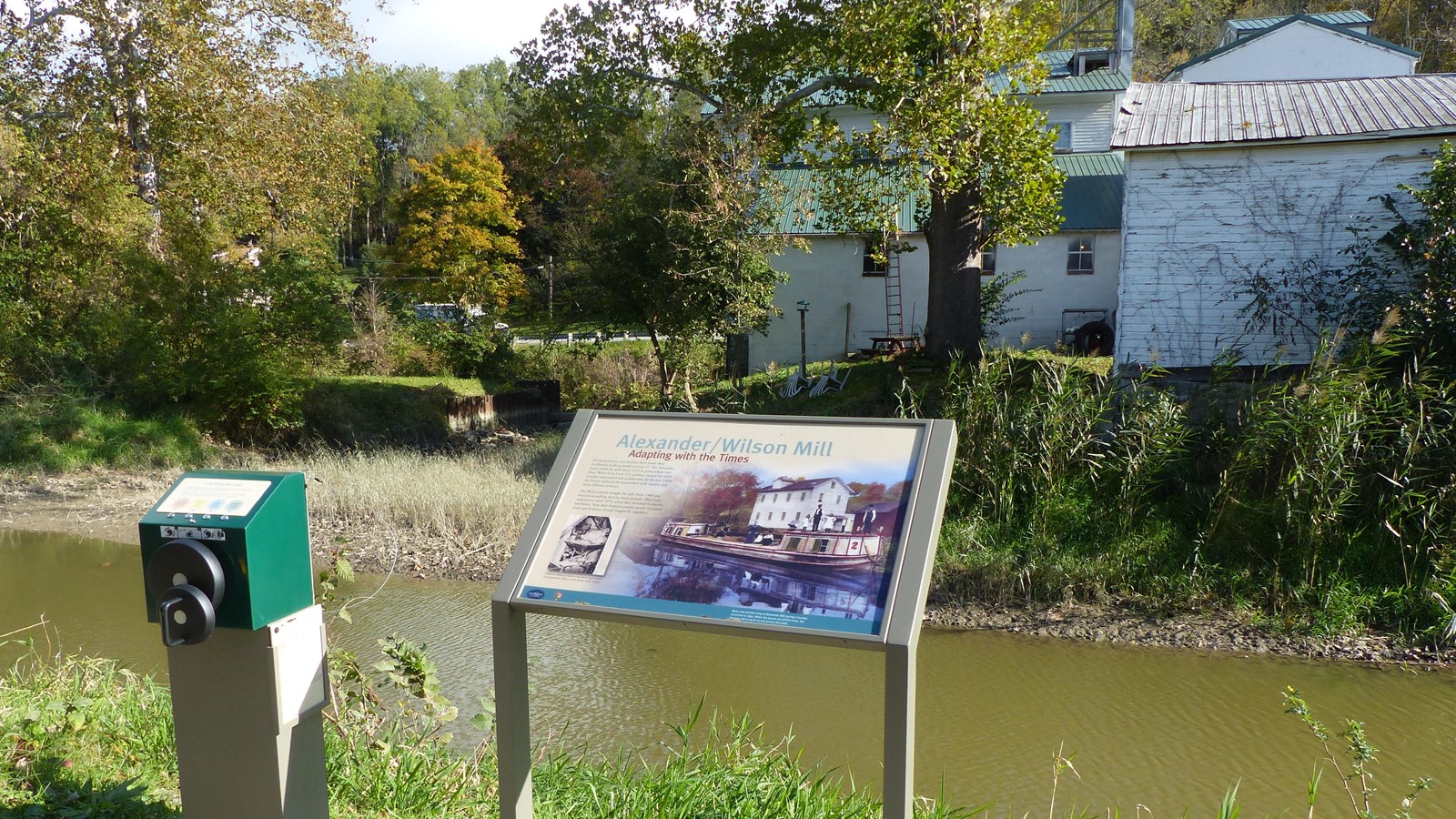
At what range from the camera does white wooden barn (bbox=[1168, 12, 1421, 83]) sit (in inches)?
1029

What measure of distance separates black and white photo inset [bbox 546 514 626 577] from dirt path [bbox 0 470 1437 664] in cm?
494

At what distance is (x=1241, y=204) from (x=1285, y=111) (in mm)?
1958

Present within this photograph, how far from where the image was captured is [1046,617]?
9.21 meters

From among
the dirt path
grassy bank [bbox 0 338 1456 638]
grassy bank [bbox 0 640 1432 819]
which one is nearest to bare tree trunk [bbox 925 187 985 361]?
grassy bank [bbox 0 338 1456 638]

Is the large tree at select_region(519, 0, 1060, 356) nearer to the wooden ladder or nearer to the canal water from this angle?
the canal water

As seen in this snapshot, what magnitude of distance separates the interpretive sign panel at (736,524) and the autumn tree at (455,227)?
32500 mm

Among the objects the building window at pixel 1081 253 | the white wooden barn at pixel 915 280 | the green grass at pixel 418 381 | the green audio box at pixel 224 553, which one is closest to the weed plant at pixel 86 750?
the green audio box at pixel 224 553

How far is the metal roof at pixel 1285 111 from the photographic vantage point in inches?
459

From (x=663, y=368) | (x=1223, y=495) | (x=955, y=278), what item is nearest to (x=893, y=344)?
(x=663, y=368)

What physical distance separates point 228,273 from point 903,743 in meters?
16.5

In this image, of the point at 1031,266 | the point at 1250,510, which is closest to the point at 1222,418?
the point at 1250,510

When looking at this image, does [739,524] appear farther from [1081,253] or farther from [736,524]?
[1081,253]

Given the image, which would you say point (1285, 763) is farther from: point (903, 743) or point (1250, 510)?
point (903, 743)

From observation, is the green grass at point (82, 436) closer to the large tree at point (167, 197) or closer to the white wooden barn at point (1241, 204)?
the large tree at point (167, 197)
